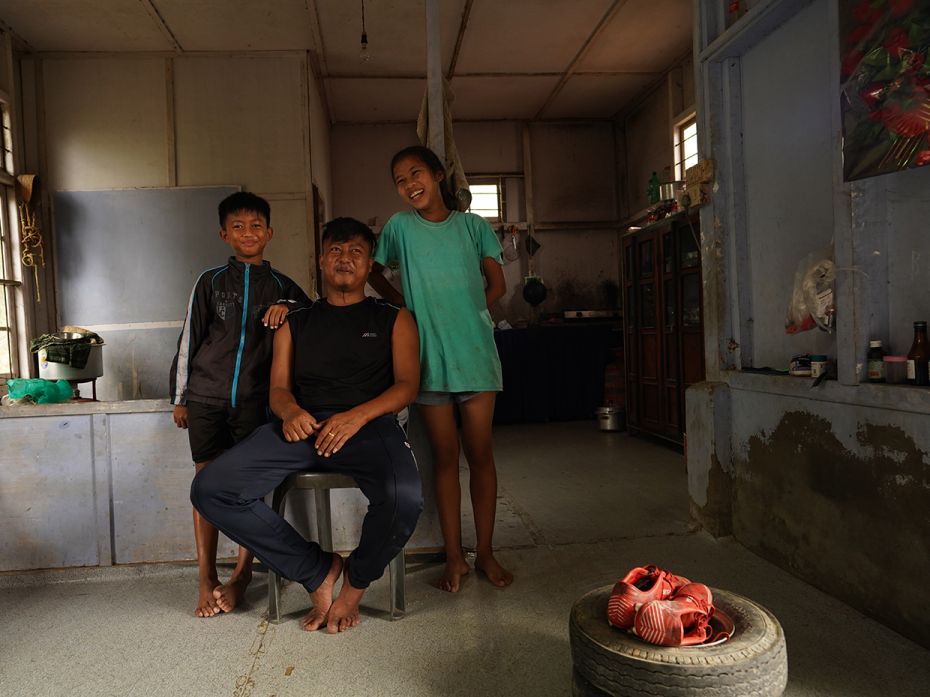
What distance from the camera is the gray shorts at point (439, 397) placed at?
7.83 ft

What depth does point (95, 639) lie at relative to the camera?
2.06 metres

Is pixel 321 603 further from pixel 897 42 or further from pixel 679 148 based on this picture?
pixel 679 148

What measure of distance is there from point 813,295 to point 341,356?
66.2 inches

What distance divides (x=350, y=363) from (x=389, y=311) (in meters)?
0.23

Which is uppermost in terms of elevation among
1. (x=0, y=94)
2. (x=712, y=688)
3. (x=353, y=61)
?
(x=353, y=61)

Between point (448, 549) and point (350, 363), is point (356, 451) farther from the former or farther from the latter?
point (448, 549)

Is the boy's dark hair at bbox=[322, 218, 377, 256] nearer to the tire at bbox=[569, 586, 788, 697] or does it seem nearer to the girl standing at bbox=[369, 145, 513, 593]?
the girl standing at bbox=[369, 145, 513, 593]

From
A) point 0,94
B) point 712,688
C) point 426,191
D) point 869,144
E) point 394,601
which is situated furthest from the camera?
point 0,94

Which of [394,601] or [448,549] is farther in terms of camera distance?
[448,549]

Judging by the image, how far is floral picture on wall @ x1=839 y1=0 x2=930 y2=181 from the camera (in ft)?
5.75

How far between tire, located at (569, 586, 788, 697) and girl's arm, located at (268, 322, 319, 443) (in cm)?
106

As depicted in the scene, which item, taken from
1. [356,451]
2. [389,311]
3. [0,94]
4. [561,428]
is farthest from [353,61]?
[356,451]

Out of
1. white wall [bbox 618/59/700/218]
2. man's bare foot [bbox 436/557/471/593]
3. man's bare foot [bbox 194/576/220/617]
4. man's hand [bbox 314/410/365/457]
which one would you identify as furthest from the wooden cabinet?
man's bare foot [bbox 194/576/220/617]

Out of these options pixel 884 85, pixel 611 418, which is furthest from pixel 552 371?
pixel 884 85
